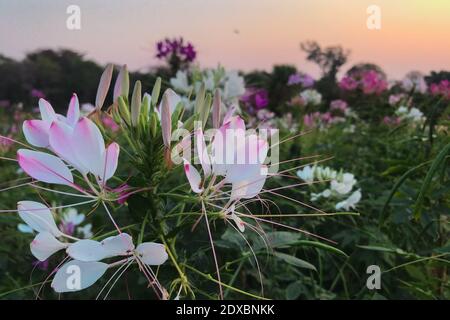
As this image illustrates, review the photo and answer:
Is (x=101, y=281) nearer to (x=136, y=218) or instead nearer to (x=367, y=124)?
(x=136, y=218)

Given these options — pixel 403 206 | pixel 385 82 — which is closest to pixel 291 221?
pixel 403 206

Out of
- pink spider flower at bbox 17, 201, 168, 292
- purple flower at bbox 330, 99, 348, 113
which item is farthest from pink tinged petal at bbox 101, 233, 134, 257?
purple flower at bbox 330, 99, 348, 113

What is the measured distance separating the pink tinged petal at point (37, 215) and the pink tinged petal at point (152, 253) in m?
0.12

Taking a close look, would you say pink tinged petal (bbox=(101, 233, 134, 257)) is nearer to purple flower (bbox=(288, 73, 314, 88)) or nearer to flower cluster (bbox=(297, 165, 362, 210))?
flower cluster (bbox=(297, 165, 362, 210))

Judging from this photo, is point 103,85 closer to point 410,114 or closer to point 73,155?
point 73,155

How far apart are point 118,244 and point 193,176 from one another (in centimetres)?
A: 11

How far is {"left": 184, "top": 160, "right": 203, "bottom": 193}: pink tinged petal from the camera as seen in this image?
60 centimetres

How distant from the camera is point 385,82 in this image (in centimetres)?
291

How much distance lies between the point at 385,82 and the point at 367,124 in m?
0.29

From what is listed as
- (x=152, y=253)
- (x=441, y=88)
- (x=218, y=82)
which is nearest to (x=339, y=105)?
(x=441, y=88)

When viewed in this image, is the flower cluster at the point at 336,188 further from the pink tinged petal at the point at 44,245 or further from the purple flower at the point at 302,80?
the purple flower at the point at 302,80

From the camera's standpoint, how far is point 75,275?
2.00 feet

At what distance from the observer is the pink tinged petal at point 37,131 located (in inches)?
25.8

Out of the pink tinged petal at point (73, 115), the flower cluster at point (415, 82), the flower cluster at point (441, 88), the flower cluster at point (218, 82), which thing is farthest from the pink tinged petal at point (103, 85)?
the flower cluster at point (415, 82)
